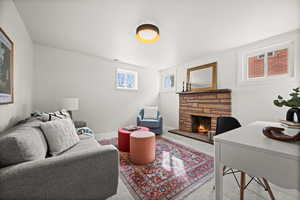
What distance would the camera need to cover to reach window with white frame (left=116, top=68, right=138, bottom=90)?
396cm

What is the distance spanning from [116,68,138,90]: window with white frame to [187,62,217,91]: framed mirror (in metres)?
1.92

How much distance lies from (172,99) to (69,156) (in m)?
3.86

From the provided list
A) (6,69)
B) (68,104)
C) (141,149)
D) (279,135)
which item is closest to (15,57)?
(6,69)

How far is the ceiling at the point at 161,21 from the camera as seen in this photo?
160cm

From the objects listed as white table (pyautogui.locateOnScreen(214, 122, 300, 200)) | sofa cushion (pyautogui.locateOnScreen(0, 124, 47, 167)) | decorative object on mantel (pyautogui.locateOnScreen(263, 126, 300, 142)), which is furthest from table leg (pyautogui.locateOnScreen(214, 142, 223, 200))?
sofa cushion (pyautogui.locateOnScreen(0, 124, 47, 167))

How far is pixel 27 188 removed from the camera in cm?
82

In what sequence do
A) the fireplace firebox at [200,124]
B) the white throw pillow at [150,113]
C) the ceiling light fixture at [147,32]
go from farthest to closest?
the white throw pillow at [150,113]
the fireplace firebox at [200,124]
the ceiling light fixture at [147,32]

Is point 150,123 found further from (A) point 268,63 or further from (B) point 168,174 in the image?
(A) point 268,63

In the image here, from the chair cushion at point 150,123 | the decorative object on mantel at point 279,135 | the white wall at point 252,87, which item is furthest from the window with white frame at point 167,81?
the decorative object on mantel at point 279,135

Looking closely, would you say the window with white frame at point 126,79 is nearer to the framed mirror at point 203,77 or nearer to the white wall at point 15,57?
the framed mirror at point 203,77

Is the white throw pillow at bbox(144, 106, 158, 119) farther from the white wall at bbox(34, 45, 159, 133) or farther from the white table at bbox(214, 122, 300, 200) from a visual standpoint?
the white table at bbox(214, 122, 300, 200)

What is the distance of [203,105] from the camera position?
3498mm

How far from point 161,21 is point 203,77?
88.5 inches

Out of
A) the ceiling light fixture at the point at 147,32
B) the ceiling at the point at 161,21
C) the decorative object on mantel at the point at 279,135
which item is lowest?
the decorative object on mantel at the point at 279,135
